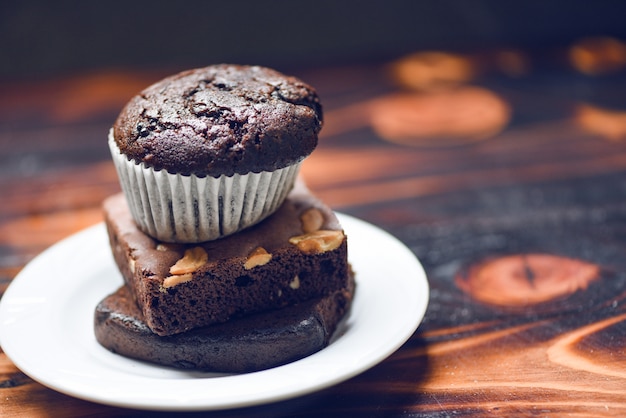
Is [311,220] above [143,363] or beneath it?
above

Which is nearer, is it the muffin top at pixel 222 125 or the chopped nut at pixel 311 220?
the muffin top at pixel 222 125

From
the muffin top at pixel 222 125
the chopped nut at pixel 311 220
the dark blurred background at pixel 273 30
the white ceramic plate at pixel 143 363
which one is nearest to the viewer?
the white ceramic plate at pixel 143 363

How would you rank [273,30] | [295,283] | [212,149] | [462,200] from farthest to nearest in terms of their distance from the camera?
[273,30]
[462,200]
[295,283]
[212,149]

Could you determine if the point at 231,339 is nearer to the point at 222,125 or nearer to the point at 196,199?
the point at 196,199

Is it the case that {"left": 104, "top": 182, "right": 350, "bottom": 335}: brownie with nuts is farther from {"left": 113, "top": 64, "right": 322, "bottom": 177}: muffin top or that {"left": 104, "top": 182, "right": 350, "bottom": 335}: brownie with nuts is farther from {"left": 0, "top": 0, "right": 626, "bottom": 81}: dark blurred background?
{"left": 0, "top": 0, "right": 626, "bottom": 81}: dark blurred background

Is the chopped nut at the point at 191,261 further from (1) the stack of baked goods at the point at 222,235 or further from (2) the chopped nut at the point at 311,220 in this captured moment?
(2) the chopped nut at the point at 311,220

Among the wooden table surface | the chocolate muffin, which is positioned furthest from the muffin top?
the wooden table surface

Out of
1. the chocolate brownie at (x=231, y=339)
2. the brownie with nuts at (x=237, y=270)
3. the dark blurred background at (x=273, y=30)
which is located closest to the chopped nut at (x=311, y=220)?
the brownie with nuts at (x=237, y=270)

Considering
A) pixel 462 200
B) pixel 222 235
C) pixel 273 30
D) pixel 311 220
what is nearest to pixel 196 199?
pixel 222 235
